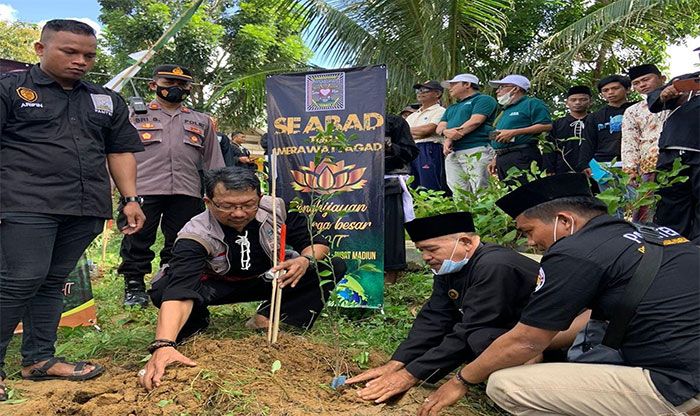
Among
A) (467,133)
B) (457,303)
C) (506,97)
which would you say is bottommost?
(457,303)

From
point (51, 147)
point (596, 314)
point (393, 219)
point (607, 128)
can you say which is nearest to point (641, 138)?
point (607, 128)

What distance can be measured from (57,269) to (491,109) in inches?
155

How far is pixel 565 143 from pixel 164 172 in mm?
3732

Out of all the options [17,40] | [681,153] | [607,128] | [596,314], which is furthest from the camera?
[17,40]

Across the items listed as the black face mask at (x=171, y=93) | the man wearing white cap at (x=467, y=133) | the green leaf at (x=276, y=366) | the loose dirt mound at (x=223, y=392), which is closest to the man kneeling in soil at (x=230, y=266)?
the loose dirt mound at (x=223, y=392)

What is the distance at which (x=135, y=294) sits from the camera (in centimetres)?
418

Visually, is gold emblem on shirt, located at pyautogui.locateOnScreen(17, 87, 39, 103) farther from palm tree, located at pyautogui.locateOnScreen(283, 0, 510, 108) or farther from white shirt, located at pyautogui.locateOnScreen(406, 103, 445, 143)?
palm tree, located at pyautogui.locateOnScreen(283, 0, 510, 108)

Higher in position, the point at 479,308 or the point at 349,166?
the point at 349,166

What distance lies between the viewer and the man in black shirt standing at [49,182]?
248 centimetres

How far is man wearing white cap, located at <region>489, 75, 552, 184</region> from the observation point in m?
5.05

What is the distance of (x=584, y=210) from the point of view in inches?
83.8

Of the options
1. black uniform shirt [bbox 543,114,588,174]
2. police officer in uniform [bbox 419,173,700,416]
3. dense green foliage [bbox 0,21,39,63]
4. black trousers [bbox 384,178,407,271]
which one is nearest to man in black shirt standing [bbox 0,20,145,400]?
police officer in uniform [bbox 419,173,700,416]

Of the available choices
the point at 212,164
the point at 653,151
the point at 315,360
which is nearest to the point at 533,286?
the point at 315,360

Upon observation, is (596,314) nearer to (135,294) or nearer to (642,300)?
(642,300)
